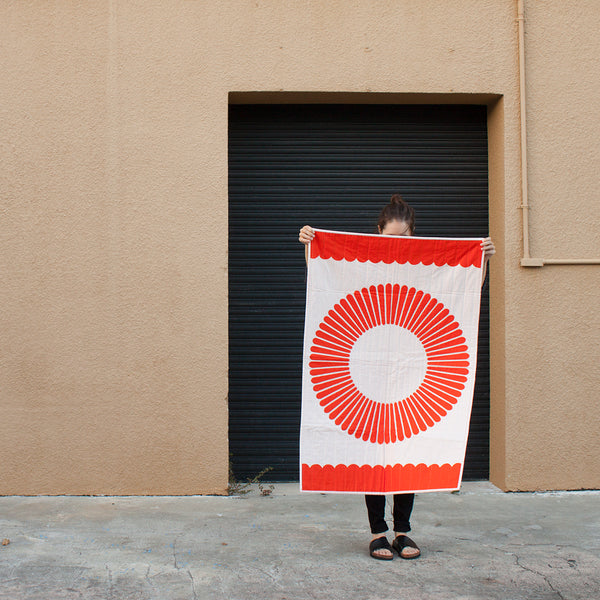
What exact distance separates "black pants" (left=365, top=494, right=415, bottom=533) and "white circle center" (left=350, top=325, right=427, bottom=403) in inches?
→ 21.8

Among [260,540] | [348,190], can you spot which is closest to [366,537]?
[260,540]

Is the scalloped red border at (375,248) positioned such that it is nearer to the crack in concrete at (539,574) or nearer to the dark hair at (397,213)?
the dark hair at (397,213)

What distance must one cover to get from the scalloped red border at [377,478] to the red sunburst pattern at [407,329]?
0.58 ft

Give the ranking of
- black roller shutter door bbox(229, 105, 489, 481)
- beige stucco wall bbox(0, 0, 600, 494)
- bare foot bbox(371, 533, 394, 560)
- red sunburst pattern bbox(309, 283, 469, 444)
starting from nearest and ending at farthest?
bare foot bbox(371, 533, 394, 560)
red sunburst pattern bbox(309, 283, 469, 444)
beige stucco wall bbox(0, 0, 600, 494)
black roller shutter door bbox(229, 105, 489, 481)

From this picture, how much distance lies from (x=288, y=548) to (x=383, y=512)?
1.98ft

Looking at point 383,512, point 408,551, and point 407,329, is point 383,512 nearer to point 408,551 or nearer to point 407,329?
point 408,551

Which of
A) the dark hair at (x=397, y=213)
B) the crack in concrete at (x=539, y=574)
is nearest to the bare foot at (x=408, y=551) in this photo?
the crack in concrete at (x=539, y=574)

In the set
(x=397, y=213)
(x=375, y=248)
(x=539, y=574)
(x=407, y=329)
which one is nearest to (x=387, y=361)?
(x=407, y=329)

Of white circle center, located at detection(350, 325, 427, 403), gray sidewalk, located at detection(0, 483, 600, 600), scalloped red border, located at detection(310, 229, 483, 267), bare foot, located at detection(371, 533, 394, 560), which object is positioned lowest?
gray sidewalk, located at detection(0, 483, 600, 600)

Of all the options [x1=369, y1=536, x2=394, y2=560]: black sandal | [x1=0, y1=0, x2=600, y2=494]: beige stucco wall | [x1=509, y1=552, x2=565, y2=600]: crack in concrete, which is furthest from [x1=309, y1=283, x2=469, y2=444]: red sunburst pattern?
[x1=0, y1=0, x2=600, y2=494]: beige stucco wall

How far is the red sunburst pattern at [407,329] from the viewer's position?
405 centimetres

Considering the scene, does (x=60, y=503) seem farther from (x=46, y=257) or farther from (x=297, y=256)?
(x=297, y=256)

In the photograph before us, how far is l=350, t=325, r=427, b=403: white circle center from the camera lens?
4.06 meters

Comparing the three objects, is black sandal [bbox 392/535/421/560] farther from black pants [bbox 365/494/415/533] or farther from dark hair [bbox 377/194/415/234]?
dark hair [bbox 377/194/415/234]
